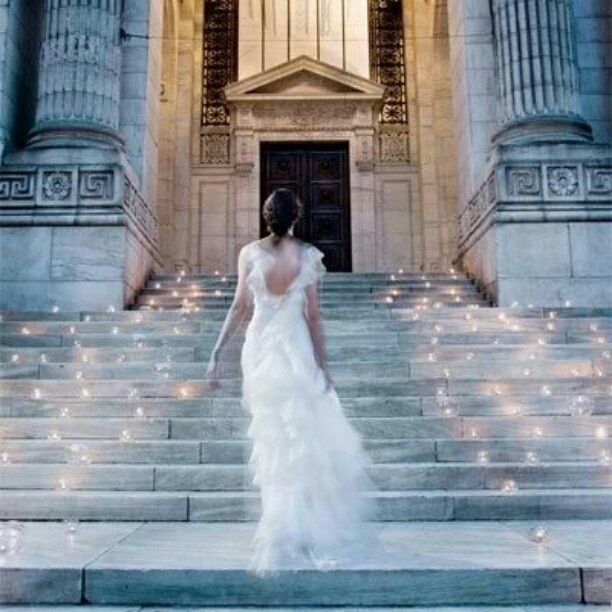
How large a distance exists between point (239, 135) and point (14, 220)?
7.74 meters

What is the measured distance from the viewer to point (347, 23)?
1819 centimetres

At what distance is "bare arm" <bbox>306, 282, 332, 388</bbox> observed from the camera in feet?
13.3

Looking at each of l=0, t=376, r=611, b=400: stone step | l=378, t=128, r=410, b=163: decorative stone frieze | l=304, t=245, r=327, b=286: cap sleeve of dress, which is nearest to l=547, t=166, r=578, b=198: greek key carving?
l=0, t=376, r=611, b=400: stone step

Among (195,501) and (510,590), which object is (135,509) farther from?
(510,590)

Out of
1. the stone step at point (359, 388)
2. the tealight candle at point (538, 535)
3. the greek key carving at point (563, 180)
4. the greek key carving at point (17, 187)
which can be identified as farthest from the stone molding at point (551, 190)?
the tealight candle at point (538, 535)

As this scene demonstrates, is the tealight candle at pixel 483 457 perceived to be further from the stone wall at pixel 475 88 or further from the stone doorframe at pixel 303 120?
the stone doorframe at pixel 303 120

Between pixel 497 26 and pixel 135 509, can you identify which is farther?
pixel 497 26

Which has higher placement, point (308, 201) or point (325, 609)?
point (308, 201)

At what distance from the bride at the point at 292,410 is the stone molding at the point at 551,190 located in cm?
731

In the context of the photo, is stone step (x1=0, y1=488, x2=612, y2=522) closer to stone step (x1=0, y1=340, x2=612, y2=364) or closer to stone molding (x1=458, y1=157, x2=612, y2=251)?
stone step (x1=0, y1=340, x2=612, y2=364)

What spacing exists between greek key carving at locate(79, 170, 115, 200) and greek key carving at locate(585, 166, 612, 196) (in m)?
7.13

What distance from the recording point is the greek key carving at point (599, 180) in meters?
10.7

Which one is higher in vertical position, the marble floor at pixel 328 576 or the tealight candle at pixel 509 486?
the tealight candle at pixel 509 486

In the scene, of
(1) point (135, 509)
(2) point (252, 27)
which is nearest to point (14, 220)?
(1) point (135, 509)
